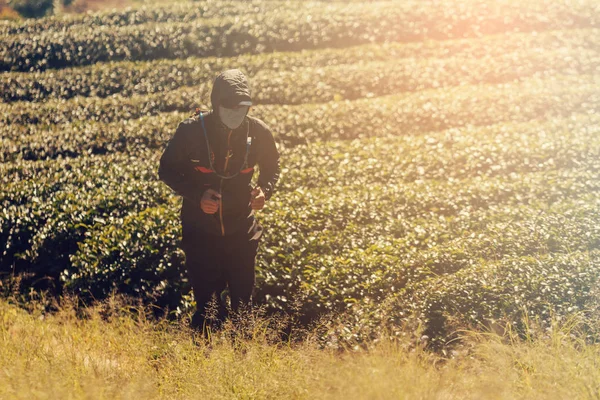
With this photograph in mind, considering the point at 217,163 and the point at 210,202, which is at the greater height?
the point at 217,163

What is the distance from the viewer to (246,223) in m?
5.39

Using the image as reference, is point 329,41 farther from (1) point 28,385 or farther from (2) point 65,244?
(1) point 28,385

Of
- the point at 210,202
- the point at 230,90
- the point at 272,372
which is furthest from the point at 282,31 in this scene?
the point at 272,372

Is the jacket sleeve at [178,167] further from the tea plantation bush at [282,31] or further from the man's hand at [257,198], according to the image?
the tea plantation bush at [282,31]

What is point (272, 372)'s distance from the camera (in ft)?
15.3

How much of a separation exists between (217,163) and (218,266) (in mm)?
885

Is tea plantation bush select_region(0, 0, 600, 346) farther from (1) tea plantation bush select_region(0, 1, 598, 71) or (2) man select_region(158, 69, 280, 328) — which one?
(2) man select_region(158, 69, 280, 328)

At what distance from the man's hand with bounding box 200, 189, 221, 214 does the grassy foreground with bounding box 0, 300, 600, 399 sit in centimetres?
98

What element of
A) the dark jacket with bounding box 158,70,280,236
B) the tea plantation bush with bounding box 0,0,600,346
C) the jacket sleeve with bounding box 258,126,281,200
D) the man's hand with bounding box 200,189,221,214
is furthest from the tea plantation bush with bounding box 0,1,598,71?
the man's hand with bounding box 200,189,221,214

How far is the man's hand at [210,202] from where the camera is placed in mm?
4883

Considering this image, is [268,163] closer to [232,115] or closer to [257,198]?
[257,198]

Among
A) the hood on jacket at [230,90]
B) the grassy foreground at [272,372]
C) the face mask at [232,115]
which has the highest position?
the hood on jacket at [230,90]

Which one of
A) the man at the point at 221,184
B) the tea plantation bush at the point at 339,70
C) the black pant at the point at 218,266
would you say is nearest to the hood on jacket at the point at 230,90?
the man at the point at 221,184

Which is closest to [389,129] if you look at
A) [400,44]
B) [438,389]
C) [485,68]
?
[485,68]
